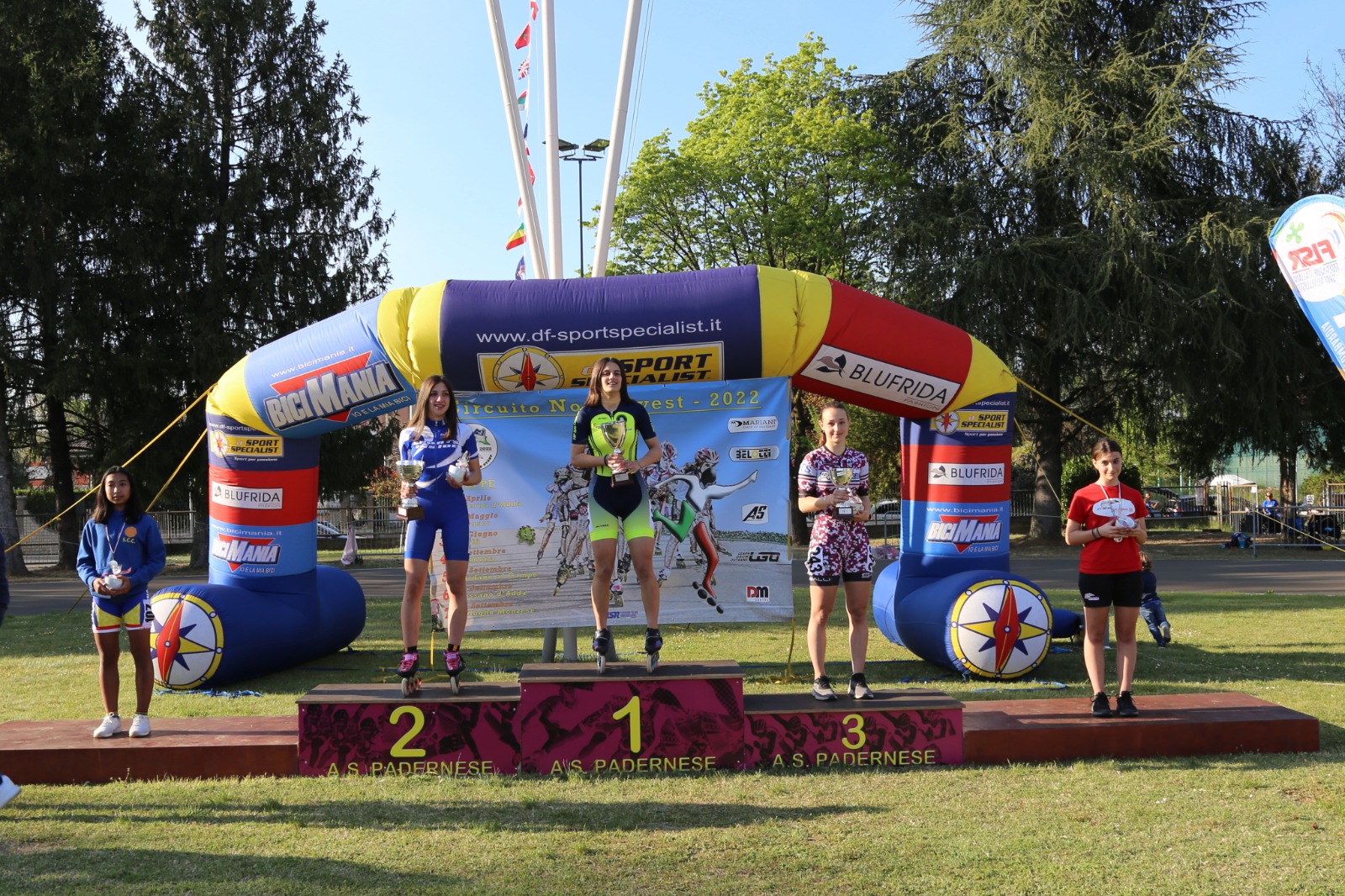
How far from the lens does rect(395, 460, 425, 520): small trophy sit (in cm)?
600

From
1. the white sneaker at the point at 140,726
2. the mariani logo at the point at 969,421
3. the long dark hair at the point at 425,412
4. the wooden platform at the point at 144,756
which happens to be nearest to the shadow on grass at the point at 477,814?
the wooden platform at the point at 144,756

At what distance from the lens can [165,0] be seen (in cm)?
2441

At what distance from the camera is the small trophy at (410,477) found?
6.00m

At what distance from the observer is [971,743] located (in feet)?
19.8

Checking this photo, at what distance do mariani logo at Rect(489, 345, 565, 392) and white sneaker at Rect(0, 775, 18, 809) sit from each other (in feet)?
13.2

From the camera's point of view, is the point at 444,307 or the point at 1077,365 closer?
the point at 444,307

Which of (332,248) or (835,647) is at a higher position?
A: (332,248)

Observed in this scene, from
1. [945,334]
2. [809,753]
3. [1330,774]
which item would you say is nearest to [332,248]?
[945,334]

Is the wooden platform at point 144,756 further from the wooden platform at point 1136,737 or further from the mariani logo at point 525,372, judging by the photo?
the wooden platform at point 1136,737

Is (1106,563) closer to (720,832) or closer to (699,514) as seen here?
(720,832)

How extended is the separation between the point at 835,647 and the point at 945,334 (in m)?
3.83

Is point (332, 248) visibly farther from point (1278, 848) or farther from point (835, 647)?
point (1278, 848)

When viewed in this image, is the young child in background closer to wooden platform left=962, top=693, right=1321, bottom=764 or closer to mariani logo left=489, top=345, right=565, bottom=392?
wooden platform left=962, top=693, right=1321, bottom=764

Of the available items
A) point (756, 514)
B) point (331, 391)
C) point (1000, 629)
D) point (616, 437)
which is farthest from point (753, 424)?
point (331, 391)
